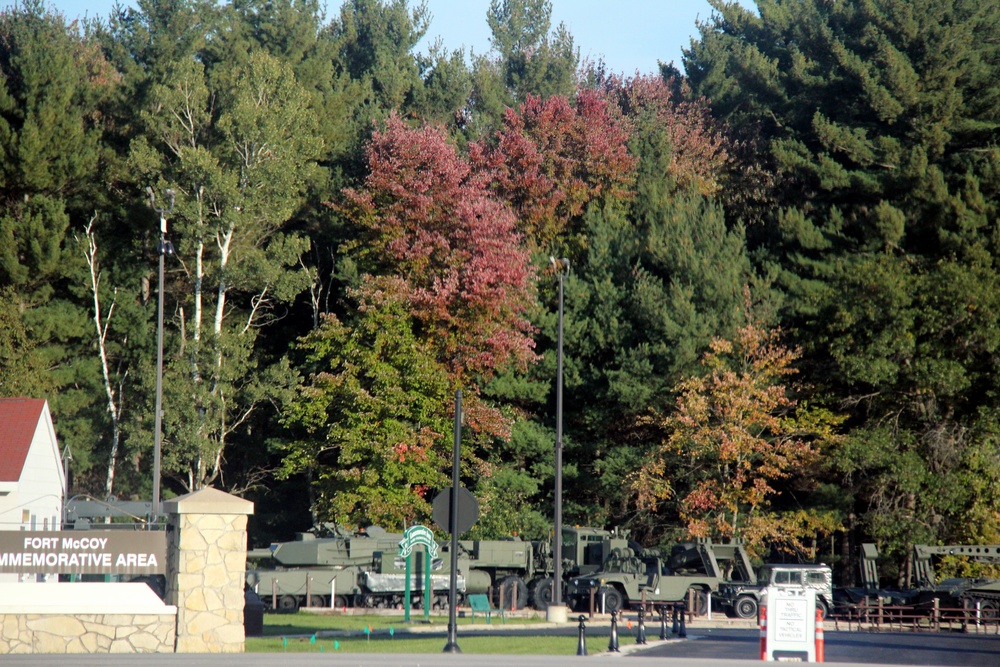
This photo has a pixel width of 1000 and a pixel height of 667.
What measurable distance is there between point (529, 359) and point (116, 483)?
17539mm

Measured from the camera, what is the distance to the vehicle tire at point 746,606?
3133cm

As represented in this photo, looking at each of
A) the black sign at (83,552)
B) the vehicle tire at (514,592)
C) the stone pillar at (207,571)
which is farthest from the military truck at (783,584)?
the black sign at (83,552)

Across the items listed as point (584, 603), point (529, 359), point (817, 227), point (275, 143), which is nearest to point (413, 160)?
point (275, 143)

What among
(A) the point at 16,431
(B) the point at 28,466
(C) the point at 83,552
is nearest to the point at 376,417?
(B) the point at 28,466

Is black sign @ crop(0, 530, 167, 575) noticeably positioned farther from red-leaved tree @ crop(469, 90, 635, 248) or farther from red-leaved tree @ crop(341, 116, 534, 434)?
red-leaved tree @ crop(469, 90, 635, 248)

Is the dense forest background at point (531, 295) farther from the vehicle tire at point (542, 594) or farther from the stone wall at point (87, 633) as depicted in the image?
the stone wall at point (87, 633)

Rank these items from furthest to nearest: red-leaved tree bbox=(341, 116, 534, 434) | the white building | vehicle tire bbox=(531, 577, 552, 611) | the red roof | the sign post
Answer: red-leaved tree bbox=(341, 116, 534, 434)
vehicle tire bbox=(531, 577, 552, 611)
the red roof
the white building
the sign post

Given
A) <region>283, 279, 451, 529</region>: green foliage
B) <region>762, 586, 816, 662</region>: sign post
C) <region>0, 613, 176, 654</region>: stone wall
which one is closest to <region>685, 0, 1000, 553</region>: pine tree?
<region>283, 279, 451, 529</region>: green foliage

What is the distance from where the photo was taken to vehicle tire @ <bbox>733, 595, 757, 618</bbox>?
3133 centimetres

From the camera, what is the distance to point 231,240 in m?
44.2

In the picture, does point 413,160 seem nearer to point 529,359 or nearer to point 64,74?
point 529,359

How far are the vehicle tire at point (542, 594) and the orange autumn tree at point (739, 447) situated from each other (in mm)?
6137

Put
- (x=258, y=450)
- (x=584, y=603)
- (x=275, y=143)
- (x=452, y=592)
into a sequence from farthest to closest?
1. (x=258, y=450)
2. (x=275, y=143)
3. (x=584, y=603)
4. (x=452, y=592)

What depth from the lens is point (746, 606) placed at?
1235 inches
